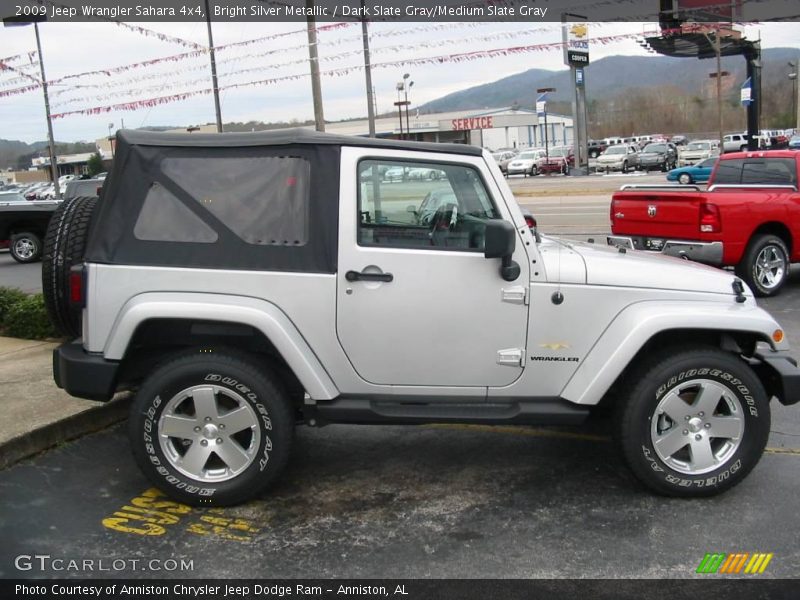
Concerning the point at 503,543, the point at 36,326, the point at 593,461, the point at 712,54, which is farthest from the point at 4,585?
the point at 712,54

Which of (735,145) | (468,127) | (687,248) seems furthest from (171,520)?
(468,127)

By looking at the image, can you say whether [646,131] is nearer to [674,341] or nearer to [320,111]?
[320,111]

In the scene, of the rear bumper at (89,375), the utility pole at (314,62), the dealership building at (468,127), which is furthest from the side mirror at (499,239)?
the dealership building at (468,127)

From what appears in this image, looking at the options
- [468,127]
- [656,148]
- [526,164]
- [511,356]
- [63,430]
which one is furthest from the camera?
[468,127]

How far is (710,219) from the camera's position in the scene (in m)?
9.01

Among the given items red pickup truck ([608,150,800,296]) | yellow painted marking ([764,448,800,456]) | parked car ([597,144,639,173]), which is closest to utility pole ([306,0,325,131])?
red pickup truck ([608,150,800,296])

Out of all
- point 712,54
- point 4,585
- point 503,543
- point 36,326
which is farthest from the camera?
point 712,54

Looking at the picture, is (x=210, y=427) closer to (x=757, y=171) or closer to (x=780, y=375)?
(x=780, y=375)

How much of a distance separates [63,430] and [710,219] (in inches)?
288

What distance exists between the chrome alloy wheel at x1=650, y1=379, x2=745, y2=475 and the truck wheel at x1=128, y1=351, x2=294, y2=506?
197cm

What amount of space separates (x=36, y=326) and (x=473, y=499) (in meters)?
5.38

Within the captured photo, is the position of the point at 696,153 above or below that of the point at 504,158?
below

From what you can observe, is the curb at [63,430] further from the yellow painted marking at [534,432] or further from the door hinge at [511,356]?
the door hinge at [511,356]

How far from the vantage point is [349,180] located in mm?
3971
